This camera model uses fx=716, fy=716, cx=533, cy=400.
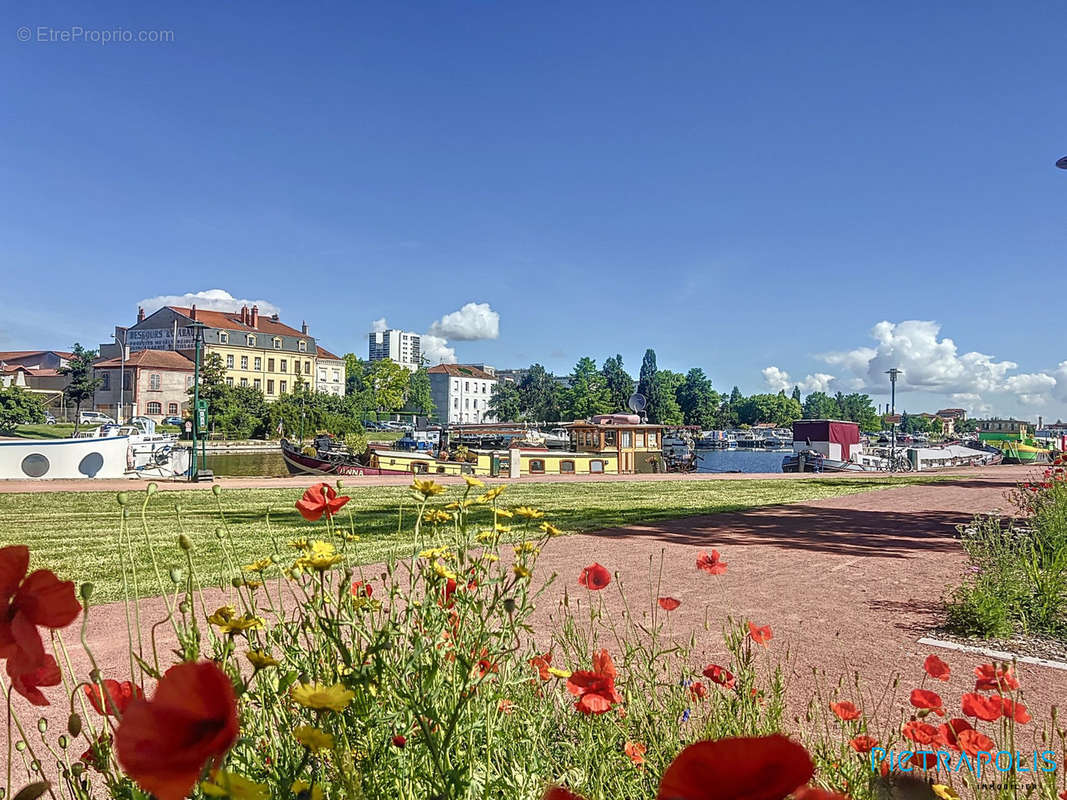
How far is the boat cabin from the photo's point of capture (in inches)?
1096

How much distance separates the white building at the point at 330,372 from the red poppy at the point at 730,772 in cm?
9362

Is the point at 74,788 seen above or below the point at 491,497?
Result: below

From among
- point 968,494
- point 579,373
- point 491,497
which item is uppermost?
point 579,373

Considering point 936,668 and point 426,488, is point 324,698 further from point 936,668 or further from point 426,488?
point 936,668

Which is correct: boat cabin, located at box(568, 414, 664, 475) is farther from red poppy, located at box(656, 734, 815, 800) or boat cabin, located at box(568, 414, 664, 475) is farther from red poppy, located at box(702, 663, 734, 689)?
red poppy, located at box(656, 734, 815, 800)

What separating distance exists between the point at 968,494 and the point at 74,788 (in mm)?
18121

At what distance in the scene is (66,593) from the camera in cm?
91

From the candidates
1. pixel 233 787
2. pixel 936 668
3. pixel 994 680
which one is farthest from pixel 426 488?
pixel 994 680

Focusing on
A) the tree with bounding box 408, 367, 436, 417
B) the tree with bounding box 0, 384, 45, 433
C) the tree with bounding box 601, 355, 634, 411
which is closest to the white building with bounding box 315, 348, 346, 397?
the tree with bounding box 408, 367, 436, 417

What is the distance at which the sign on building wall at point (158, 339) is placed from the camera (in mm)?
78369

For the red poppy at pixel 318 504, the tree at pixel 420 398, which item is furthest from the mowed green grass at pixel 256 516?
the tree at pixel 420 398

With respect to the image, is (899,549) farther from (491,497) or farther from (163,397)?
(163,397)

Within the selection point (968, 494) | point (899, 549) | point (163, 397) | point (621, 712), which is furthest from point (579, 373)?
point (621, 712)

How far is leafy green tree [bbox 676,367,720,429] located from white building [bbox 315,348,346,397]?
4641 cm
